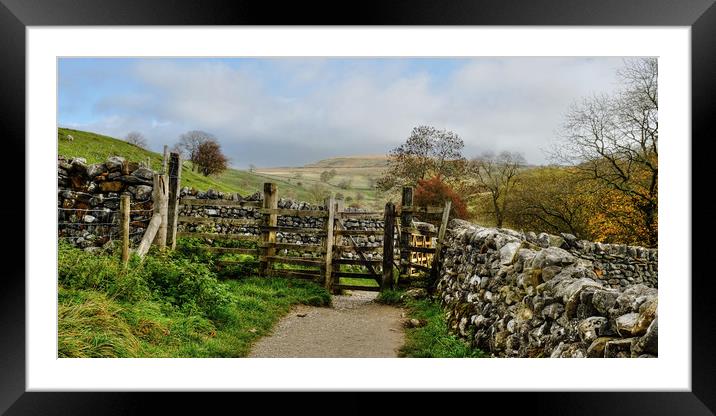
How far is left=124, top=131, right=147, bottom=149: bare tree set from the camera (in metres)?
11.2

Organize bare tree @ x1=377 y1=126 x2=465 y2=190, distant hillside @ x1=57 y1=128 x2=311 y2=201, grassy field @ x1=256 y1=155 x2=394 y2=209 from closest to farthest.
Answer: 1. bare tree @ x1=377 y1=126 x2=465 y2=190
2. grassy field @ x1=256 y1=155 x2=394 y2=209
3. distant hillside @ x1=57 y1=128 x2=311 y2=201

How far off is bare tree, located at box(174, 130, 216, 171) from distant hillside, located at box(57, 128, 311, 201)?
0.19 meters

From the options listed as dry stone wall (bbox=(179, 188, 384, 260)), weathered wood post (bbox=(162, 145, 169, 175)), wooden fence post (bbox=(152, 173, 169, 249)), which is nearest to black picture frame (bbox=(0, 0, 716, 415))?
wooden fence post (bbox=(152, 173, 169, 249))

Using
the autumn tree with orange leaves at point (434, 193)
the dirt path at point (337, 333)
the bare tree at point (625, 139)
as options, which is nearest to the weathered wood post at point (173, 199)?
the dirt path at point (337, 333)

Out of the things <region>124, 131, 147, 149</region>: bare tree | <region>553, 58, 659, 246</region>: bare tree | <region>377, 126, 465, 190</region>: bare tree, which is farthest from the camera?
<region>124, 131, 147, 149</region>: bare tree

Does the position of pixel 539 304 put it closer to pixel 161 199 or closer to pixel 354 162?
pixel 161 199

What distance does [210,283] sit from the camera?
16.7 ft

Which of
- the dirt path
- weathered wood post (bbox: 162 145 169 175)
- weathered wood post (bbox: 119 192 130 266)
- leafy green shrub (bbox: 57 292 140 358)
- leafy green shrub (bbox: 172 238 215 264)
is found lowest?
the dirt path

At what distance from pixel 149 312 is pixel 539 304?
3.08 metres

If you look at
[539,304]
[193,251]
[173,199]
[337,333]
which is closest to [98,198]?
[173,199]

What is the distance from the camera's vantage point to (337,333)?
532 cm

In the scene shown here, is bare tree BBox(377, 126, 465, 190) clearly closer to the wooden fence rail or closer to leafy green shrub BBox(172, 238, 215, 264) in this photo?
the wooden fence rail
